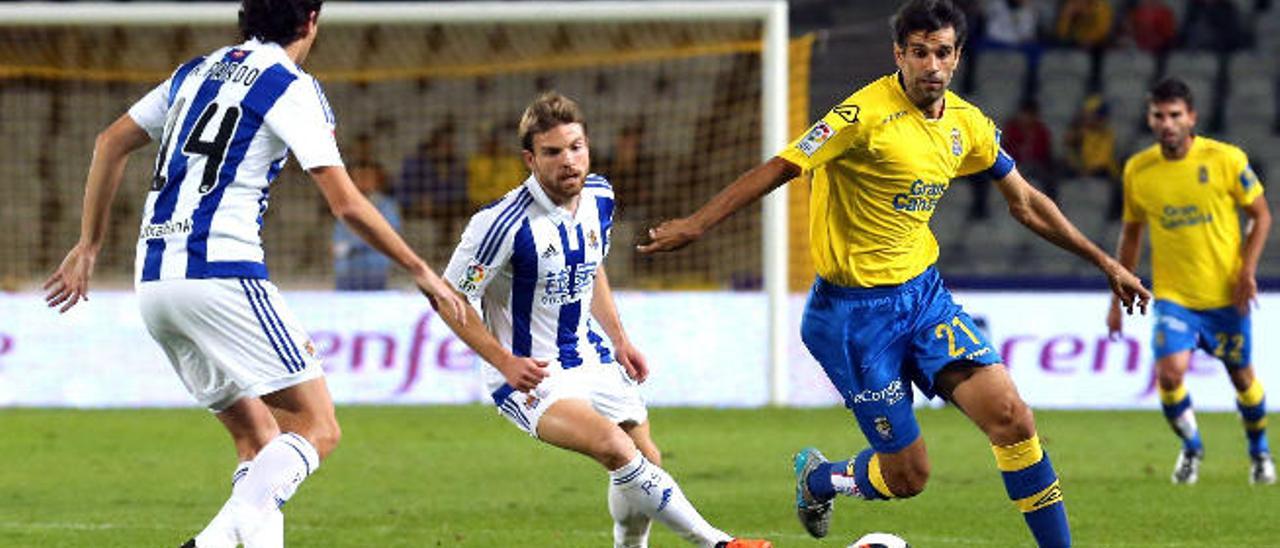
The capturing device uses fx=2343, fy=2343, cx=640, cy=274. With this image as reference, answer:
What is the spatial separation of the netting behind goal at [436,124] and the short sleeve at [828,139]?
987 centimetres

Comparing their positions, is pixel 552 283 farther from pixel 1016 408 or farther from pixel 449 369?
pixel 449 369

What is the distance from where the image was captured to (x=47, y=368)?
666 inches

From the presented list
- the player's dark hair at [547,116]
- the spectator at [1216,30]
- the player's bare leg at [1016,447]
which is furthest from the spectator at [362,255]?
the player's bare leg at [1016,447]

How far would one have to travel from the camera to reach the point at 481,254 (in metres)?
7.98

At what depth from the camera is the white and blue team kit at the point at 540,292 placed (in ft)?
26.2

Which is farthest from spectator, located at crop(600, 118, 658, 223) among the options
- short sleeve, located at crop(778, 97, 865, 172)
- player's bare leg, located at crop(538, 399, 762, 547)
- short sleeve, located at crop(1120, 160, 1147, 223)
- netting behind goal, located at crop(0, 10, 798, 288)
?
short sleeve, located at crop(778, 97, 865, 172)

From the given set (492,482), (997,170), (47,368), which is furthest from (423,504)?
(47,368)

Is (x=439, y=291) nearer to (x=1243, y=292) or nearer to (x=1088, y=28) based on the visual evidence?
(x=1243, y=292)

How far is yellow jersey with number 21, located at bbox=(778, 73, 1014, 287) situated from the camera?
25.3 ft

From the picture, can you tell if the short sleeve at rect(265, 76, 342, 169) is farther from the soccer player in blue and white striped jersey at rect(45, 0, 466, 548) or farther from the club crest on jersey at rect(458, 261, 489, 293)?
the club crest on jersey at rect(458, 261, 489, 293)

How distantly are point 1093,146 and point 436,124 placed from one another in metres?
6.53

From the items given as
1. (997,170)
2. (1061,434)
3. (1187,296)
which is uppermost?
(997,170)

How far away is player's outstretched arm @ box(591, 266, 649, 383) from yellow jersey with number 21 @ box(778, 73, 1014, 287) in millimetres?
741

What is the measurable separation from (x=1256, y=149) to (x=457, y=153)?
27.3ft
